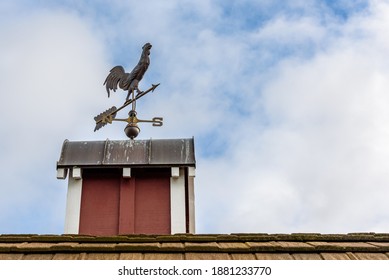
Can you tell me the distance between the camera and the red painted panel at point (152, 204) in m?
6.63

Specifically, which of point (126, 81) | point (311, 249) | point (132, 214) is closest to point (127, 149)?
point (132, 214)

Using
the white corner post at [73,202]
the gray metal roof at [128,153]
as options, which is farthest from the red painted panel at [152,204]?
the white corner post at [73,202]

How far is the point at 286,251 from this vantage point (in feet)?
10.2

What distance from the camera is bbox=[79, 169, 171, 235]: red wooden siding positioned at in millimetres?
6605

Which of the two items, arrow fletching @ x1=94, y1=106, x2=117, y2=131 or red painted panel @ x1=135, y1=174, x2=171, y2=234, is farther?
arrow fletching @ x1=94, y1=106, x2=117, y2=131

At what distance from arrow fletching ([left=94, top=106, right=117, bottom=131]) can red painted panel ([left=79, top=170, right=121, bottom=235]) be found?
98 centimetres

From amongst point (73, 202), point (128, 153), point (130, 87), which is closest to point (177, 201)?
point (128, 153)

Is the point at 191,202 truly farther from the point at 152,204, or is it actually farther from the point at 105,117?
the point at 105,117

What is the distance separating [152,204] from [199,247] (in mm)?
3722

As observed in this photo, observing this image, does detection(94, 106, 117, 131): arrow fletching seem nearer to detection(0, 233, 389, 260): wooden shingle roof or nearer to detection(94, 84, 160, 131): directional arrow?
detection(94, 84, 160, 131): directional arrow

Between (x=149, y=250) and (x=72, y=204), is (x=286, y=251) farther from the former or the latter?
(x=72, y=204)

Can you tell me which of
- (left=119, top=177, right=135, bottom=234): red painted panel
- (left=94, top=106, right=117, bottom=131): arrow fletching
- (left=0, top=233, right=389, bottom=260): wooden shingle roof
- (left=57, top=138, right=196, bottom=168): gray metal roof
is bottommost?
(left=0, top=233, right=389, bottom=260): wooden shingle roof

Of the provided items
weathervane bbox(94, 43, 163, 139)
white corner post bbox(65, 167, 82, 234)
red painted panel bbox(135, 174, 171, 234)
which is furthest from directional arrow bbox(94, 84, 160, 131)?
red painted panel bbox(135, 174, 171, 234)
